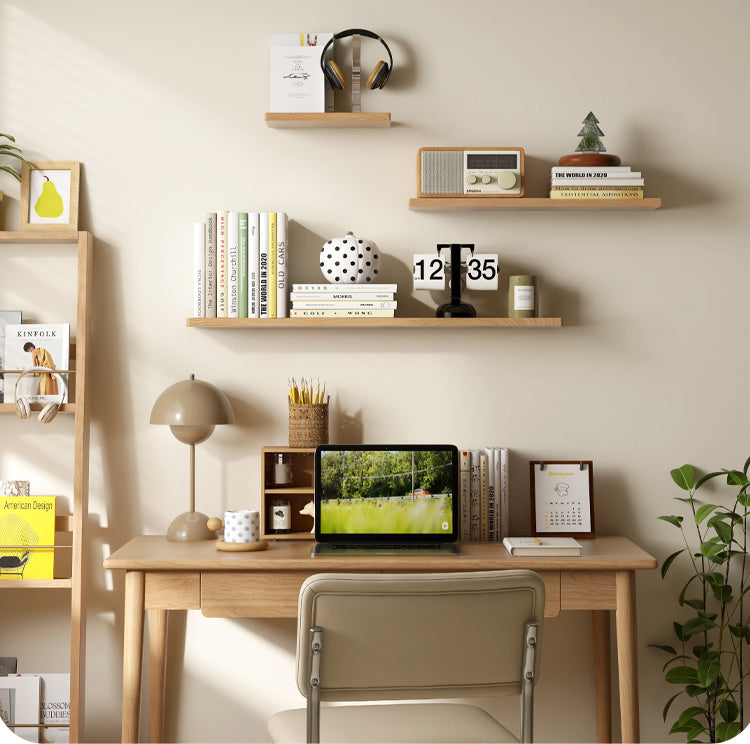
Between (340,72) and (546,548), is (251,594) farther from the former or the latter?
(340,72)

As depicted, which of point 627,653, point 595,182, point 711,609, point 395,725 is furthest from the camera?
point 711,609

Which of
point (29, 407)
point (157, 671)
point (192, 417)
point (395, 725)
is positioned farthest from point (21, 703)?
point (395, 725)

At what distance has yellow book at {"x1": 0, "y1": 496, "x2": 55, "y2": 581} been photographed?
7.98ft

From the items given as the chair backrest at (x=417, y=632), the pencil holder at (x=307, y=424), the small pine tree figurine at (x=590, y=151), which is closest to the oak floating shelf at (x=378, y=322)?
the pencil holder at (x=307, y=424)

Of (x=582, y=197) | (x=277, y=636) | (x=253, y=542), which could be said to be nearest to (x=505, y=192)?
(x=582, y=197)

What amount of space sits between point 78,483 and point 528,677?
1.44 m

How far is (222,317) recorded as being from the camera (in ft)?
8.20

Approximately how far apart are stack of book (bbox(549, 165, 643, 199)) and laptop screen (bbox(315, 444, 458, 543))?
0.84m

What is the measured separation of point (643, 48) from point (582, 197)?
0.55m

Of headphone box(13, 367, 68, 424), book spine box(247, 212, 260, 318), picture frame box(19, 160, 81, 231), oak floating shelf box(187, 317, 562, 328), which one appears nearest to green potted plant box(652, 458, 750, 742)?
oak floating shelf box(187, 317, 562, 328)

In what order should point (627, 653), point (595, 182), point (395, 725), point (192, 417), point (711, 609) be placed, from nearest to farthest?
point (395, 725)
point (627, 653)
point (192, 417)
point (595, 182)
point (711, 609)

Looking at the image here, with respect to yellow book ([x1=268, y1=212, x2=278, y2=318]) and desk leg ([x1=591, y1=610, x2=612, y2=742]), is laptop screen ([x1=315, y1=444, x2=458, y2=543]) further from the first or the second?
desk leg ([x1=591, y1=610, x2=612, y2=742])

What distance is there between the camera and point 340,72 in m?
2.56

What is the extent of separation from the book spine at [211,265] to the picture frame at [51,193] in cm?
42
